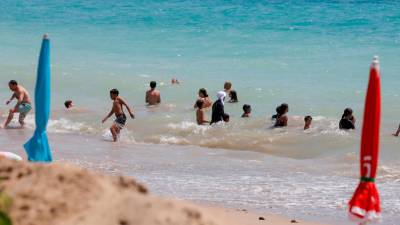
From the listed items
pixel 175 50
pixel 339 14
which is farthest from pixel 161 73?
pixel 339 14

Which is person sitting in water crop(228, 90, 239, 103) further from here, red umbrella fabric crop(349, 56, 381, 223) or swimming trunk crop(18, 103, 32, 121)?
red umbrella fabric crop(349, 56, 381, 223)

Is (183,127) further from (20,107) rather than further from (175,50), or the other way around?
(175,50)

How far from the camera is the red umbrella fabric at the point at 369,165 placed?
6703 mm

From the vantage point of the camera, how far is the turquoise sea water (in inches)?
677

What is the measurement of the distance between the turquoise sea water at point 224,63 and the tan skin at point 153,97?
0.27m

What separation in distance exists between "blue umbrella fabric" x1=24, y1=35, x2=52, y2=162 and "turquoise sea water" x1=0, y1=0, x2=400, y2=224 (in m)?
4.14

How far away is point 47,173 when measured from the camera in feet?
14.6

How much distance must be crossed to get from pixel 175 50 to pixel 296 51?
14.6ft

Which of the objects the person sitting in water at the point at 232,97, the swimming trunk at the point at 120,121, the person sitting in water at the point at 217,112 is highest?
the person sitting in water at the point at 232,97

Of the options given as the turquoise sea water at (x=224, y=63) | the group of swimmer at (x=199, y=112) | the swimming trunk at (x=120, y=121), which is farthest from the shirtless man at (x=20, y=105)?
the swimming trunk at (x=120, y=121)

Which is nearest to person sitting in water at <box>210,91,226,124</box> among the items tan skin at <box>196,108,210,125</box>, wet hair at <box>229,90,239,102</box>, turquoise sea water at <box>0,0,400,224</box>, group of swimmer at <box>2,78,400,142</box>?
group of swimmer at <box>2,78,400,142</box>

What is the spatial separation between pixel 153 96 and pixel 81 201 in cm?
1626

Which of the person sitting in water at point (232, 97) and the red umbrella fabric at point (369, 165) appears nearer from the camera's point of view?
the red umbrella fabric at point (369, 165)

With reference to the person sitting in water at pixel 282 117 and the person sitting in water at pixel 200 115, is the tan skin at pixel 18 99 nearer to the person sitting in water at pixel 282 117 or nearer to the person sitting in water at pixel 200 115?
the person sitting in water at pixel 200 115
